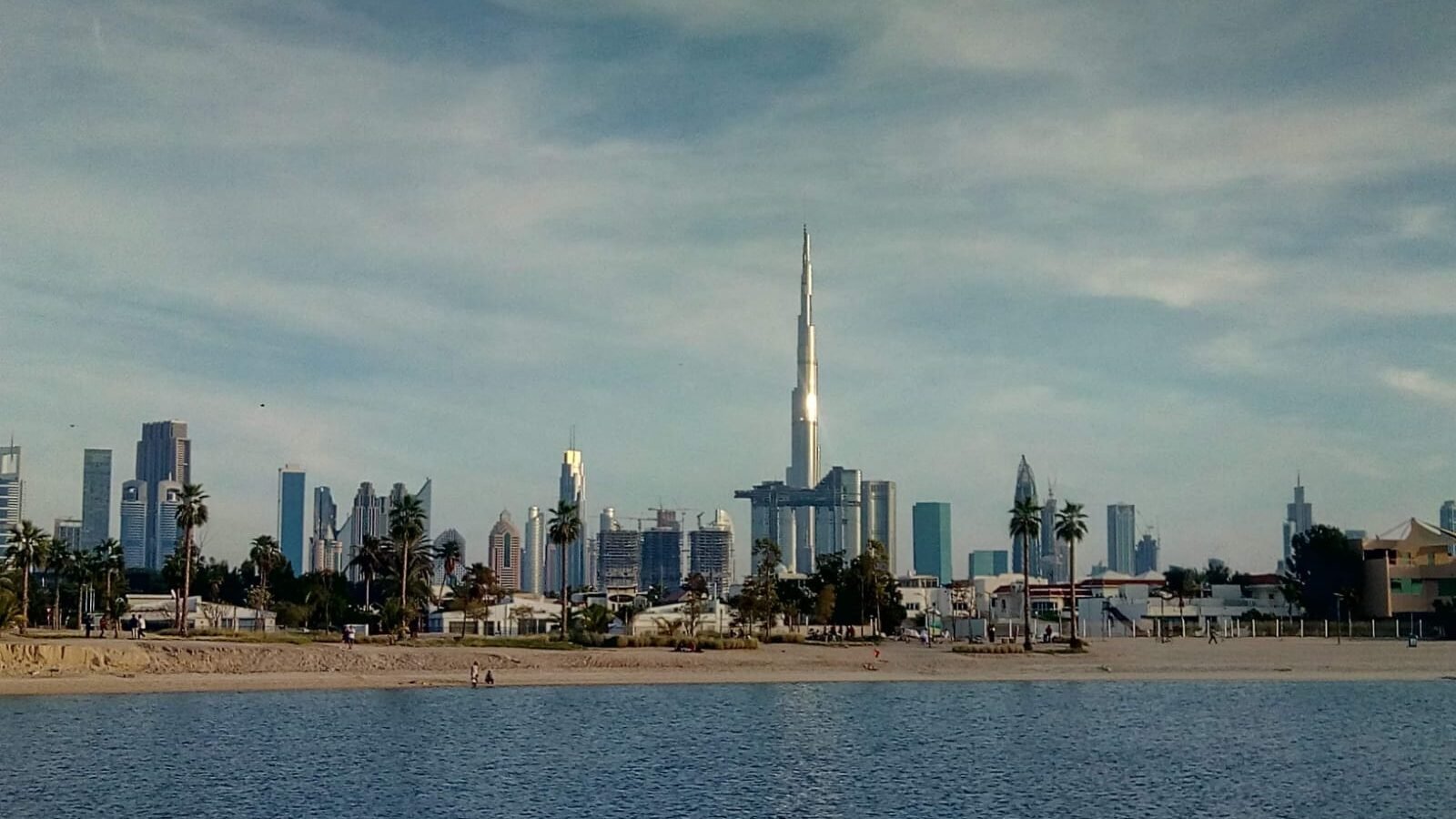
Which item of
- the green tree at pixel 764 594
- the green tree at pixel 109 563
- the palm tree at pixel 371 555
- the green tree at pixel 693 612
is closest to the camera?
the green tree at pixel 693 612

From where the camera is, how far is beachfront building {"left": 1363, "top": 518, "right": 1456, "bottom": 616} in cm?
17038

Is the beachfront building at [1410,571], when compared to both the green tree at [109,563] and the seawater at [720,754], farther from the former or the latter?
the green tree at [109,563]

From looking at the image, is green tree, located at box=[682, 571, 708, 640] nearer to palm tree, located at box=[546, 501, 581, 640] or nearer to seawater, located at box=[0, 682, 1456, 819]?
palm tree, located at box=[546, 501, 581, 640]

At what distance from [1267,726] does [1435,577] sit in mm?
107236

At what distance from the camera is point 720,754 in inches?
2608

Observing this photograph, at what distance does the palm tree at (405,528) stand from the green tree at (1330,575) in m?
114

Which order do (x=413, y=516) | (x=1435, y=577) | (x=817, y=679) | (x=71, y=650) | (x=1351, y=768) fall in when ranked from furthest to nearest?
(x=1435, y=577), (x=413, y=516), (x=817, y=679), (x=71, y=650), (x=1351, y=768)

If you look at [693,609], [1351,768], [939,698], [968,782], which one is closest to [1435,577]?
[693,609]

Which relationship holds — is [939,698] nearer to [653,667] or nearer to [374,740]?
[653,667]

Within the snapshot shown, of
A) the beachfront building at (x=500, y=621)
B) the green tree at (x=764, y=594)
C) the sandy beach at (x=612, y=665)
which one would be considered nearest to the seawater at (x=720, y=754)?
the sandy beach at (x=612, y=665)

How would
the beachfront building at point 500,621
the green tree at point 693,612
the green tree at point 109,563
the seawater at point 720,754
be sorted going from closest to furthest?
the seawater at point 720,754, the green tree at point 693,612, the green tree at point 109,563, the beachfront building at point 500,621

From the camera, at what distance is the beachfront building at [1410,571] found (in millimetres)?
170375

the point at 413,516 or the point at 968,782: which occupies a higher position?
the point at 413,516

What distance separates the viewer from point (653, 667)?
109375mm
